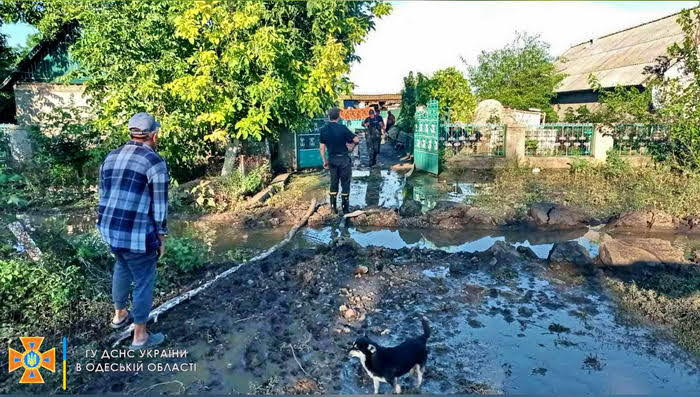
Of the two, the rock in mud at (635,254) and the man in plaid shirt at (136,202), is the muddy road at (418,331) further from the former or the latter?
the man in plaid shirt at (136,202)

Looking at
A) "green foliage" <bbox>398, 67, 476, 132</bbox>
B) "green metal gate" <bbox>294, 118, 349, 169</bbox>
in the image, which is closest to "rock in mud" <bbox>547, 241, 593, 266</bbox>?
"green metal gate" <bbox>294, 118, 349, 169</bbox>

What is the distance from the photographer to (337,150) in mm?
9000

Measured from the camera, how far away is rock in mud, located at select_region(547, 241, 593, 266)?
6.27 meters

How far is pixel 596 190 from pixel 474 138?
15.3ft

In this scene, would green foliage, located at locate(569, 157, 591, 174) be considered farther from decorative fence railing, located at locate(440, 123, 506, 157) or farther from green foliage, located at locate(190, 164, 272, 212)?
green foliage, located at locate(190, 164, 272, 212)

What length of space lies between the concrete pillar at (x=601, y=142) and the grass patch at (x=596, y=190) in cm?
92

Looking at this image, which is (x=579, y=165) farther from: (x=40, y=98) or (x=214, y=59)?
(x=40, y=98)

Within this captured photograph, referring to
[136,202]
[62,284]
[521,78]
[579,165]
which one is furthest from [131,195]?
[521,78]

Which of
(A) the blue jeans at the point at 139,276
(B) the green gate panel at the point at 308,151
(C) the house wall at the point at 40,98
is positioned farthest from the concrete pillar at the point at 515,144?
(C) the house wall at the point at 40,98

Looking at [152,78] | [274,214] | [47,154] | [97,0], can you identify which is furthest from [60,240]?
[47,154]

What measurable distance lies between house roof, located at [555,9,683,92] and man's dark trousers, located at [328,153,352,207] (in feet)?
48.1

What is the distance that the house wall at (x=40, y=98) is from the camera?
1406 cm

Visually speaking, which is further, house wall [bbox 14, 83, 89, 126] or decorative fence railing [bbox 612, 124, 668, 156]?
house wall [bbox 14, 83, 89, 126]

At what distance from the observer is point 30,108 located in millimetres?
14211
